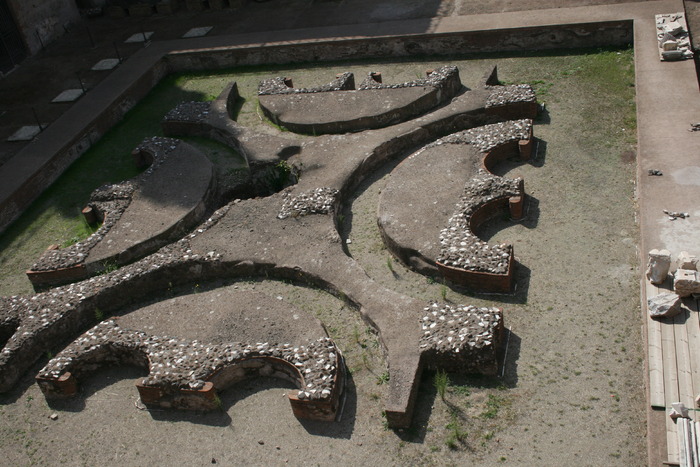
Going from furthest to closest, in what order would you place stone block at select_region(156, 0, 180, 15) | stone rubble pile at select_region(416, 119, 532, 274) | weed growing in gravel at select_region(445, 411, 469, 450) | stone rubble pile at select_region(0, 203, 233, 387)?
stone block at select_region(156, 0, 180, 15) → stone rubble pile at select_region(0, 203, 233, 387) → stone rubble pile at select_region(416, 119, 532, 274) → weed growing in gravel at select_region(445, 411, 469, 450)

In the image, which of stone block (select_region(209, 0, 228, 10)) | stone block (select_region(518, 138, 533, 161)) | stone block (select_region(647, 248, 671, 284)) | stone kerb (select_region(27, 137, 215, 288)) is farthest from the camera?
stone block (select_region(209, 0, 228, 10))

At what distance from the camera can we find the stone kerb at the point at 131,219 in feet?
35.1

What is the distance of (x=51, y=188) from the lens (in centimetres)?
1323

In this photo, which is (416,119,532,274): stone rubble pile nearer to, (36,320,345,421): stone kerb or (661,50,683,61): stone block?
(36,320,345,421): stone kerb

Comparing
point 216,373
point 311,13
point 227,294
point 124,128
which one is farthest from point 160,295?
point 311,13

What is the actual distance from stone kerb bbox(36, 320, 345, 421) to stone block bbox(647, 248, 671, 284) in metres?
3.66

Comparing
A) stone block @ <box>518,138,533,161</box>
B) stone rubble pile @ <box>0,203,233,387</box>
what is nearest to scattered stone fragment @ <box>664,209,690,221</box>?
stone block @ <box>518,138,533,161</box>

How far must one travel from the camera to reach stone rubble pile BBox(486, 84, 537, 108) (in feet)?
41.3

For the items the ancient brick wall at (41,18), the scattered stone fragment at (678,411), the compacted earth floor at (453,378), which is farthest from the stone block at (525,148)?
the ancient brick wall at (41,18)

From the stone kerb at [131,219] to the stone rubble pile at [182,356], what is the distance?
67.3 inches

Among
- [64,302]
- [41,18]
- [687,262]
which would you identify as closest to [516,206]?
[687,262]

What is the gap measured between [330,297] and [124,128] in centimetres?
753

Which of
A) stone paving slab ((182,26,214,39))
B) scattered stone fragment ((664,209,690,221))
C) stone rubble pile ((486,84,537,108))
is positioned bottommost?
scattered stone fragment ((664,209,690,221))

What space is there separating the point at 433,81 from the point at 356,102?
4.87 ft
